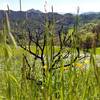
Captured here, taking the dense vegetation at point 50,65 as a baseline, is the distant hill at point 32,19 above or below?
above

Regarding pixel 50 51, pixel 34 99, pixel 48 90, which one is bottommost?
pixel 34 99

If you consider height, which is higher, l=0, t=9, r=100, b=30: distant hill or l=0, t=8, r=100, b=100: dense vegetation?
l=0, t=9, r=100, b=30: distant hill

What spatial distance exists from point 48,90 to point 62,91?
51mm

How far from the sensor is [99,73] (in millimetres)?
958

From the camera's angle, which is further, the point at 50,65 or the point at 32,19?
the point at 32,19

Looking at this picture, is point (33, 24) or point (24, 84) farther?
point (33, 24)

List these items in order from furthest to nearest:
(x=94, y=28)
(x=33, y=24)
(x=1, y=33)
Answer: (x=33, y=24) → (x=94, y=28) → (x=1, y=33)

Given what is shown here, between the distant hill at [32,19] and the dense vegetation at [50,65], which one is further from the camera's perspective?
the distant hill at [32,19]

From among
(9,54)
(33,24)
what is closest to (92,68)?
(9,54)

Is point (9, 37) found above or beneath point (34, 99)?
above

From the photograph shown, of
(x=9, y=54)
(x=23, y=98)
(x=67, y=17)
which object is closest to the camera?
(x=9, y=54)

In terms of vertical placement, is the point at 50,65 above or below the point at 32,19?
below

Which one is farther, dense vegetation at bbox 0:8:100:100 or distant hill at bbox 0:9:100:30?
distant hill at bbox 0:9:100:30

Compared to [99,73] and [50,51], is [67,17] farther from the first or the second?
[99,73]
